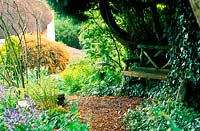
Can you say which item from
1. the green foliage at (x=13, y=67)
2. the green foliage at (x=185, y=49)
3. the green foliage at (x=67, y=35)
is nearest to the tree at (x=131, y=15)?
the green foliage at (x=13, y=67)

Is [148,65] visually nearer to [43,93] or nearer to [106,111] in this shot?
[106,111]

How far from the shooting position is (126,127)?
544cm

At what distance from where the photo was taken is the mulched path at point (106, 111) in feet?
18.0

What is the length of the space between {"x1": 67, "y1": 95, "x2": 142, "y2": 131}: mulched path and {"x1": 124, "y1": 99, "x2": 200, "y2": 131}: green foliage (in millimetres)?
206

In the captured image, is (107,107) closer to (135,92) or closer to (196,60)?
(135,92)

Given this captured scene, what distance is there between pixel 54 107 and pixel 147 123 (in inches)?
57.8

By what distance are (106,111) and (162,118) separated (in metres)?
1.78

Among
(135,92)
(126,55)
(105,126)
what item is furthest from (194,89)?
(126,55)

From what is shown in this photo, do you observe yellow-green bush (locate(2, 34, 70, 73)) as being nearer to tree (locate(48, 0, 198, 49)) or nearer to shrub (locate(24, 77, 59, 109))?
tree (locate(48, 0, 198, 49))

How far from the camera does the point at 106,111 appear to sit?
6.43 m

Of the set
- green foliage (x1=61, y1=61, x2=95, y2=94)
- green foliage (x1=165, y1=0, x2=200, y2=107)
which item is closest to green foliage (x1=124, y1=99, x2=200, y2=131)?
green foliage (x1=165, y1=0, x2=200, y2=107)

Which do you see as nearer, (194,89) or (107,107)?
(194,89)

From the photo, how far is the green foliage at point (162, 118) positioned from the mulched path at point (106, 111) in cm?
21

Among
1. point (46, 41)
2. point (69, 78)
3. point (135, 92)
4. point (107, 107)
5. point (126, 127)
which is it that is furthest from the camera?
point (46, 41)
